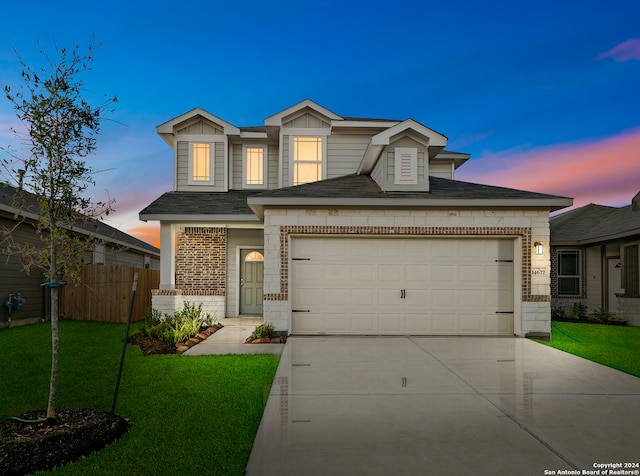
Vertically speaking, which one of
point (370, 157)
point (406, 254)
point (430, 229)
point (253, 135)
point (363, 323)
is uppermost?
point (253, 135)

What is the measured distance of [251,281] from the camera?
14.5 metres

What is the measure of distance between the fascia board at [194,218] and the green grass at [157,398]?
155 inches

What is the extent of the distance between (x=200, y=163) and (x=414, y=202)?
26.4 feet

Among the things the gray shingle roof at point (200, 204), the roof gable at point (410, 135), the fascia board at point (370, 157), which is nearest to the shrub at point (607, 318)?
the roof gable at point (410, 135)

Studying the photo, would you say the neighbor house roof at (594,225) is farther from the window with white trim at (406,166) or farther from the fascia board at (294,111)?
the fascia board at (294,111)

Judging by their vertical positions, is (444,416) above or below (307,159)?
below

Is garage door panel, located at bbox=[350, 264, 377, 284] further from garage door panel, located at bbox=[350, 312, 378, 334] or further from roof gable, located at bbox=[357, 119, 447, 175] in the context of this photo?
roof gable, located at bbox=[357, 119, 447, 175]

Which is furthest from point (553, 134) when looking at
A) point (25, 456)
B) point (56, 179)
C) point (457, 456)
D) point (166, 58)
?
point (25, 456)

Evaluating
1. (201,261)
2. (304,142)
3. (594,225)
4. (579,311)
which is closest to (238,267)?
(201,261)

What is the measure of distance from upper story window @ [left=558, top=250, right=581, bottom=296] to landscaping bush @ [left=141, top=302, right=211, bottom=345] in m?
13.7

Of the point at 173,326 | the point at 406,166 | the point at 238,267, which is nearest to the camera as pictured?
the point at 173,326

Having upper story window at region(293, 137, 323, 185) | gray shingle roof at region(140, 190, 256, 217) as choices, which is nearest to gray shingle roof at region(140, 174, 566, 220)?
gray shingle roof at region(140, 190, 256, 217)

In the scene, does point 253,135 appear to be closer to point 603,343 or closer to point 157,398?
point 157,398

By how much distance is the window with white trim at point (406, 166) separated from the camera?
11.0 m
